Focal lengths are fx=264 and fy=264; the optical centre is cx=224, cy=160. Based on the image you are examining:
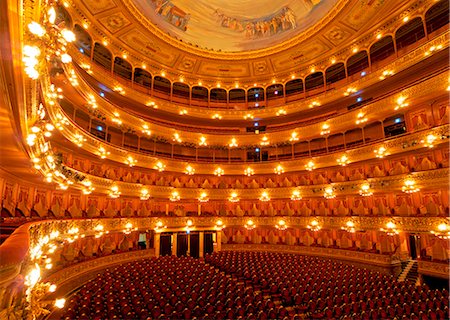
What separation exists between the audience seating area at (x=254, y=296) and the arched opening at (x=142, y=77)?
15738 millimetres

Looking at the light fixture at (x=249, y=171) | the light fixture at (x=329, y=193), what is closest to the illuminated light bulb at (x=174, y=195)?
the light fixture at (x=249, y=171)

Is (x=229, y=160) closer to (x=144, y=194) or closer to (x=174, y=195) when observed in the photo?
(x=174, y=195)

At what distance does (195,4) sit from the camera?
18.5 m

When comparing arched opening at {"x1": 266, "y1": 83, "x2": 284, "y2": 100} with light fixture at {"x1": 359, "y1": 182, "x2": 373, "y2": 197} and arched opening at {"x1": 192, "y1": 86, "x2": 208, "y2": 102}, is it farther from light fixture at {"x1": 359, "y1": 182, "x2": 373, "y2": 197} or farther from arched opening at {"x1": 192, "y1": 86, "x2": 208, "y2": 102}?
light fixture at {"x1": 359, "y1": 182, "x2": 373, "y2": 197}

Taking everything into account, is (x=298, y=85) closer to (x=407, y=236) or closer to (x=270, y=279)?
(x=407, y=236)

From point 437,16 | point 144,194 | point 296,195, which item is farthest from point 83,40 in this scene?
point 437,16

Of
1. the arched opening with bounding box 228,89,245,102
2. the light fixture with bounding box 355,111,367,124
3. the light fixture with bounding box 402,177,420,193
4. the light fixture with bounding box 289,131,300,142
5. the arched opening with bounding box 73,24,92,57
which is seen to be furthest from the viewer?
the arched opening with bounding box 228,89,245,102

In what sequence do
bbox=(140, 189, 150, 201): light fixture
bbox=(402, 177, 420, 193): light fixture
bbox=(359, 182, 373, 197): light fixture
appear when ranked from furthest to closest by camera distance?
bbox=(140, 189, 150, 201): light fixture
bbox=(359, 182, 373, 197): light fixture
bbox=(402, 177, 420, 193): light fixture

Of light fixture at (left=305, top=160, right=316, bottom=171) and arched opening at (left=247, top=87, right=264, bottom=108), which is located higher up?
arched opening at (left=247, top=87, right=264, bottom=108)

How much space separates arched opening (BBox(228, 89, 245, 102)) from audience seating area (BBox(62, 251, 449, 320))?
16909mm

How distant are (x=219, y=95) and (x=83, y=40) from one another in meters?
12.3

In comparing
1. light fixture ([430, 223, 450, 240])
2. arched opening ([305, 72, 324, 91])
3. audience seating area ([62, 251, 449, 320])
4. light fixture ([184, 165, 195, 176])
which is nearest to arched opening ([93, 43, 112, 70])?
light fixture ([184, 165, 195, 176])

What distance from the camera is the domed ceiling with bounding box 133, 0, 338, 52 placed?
59.1 ft

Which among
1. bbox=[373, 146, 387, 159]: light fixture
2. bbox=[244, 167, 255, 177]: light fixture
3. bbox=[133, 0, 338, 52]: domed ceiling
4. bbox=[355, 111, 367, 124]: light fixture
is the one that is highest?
bbox=[133, 0, 338, 52]: domed ceiling
